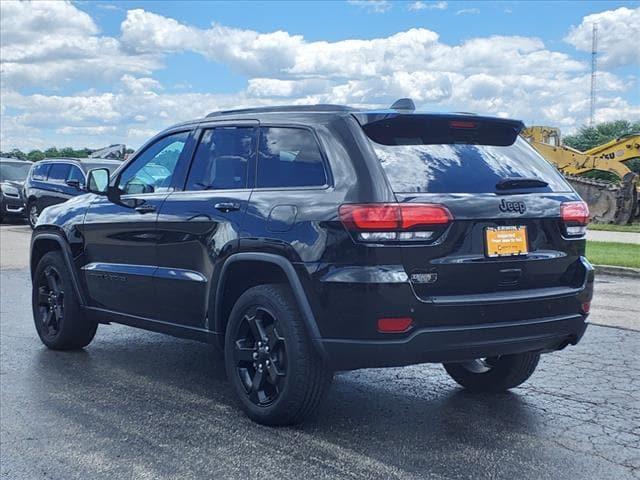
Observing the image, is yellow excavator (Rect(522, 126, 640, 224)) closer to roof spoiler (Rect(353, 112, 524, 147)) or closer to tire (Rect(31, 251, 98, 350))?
tire (Rect(31, 251, 98, 350))

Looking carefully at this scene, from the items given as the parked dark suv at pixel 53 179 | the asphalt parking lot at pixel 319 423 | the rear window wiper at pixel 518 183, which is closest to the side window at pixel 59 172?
the parked dark suv at pixel 53 179

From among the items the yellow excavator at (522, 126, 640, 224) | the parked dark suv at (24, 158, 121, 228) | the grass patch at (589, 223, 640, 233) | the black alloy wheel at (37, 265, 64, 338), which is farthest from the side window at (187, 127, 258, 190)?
the yellow excavator at (522, 126, 640, 224)

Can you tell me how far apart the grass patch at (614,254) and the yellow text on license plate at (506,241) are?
9.14 m

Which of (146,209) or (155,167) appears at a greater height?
(155,167)

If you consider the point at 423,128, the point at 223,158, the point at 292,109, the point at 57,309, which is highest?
the point at 292,109

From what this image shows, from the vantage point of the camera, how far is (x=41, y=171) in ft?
72.5

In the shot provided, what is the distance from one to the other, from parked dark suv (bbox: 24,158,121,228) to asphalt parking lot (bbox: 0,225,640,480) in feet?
45.1

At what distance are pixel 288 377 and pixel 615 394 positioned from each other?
2.42 m

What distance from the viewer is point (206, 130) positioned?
5.71m

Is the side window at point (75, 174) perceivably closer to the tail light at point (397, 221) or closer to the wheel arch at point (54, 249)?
the wheel arch at point (54, 249)

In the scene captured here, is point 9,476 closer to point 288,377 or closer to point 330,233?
point 288,377

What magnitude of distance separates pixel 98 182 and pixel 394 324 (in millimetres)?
3283

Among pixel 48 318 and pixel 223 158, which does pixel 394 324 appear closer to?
pixel 223 158

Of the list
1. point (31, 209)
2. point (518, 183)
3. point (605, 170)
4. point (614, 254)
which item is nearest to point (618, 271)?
point (614, 254)
